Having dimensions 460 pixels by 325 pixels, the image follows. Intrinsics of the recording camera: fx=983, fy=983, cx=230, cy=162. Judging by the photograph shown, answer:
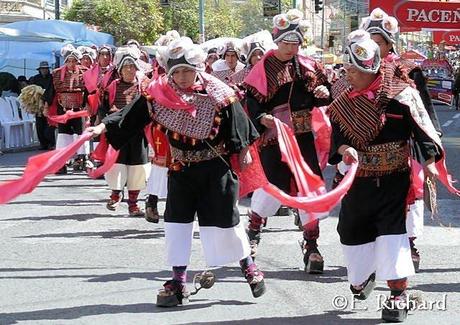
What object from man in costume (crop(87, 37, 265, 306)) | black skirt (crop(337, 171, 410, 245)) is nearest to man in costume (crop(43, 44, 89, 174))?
man in costume (crop(87, 37, 265, 306))

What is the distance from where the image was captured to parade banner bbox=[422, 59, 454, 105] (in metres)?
38.5

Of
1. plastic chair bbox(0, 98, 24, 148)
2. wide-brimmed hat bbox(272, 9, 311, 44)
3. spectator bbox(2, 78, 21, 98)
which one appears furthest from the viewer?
spectator bbox(2, 78, 21, 98)

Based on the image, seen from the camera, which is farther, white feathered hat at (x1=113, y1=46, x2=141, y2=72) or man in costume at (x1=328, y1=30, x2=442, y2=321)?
white feathered hat at (x1=113, y1=46, x2=141, y2=72)

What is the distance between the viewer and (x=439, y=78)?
4072cm

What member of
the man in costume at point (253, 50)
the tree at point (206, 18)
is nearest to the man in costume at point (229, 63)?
the man in costume at point (253, 50)

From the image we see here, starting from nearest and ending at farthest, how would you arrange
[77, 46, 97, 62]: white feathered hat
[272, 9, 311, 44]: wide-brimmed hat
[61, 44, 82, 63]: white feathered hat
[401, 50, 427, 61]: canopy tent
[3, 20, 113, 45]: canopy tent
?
[272, 9, 311, 44]: wide-brimmed hat → [401, 50, 427, 61]: canopy tent → [61, 44, 82, 63]: white feathered hat → [77, 46, 97, 62]: white feathered hat → [3, 20, 113, 45]: canopy tent

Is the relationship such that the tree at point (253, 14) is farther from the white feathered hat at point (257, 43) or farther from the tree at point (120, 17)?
the white feathered hat at point (257, 43)

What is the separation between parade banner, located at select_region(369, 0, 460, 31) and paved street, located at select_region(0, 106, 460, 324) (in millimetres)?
14158

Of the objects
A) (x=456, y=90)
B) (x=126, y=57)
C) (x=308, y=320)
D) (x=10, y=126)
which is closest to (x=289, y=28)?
(x=308, y=320)

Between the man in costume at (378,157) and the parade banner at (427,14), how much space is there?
19337mm

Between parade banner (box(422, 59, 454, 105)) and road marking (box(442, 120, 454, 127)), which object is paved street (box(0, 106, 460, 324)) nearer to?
road marking (box(442, 120, 454, 127))

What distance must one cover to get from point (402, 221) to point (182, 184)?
1565 millimetres

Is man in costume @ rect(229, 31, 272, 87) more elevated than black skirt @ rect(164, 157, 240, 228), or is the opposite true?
man in costume @ rect(229, 31, 272, 87)

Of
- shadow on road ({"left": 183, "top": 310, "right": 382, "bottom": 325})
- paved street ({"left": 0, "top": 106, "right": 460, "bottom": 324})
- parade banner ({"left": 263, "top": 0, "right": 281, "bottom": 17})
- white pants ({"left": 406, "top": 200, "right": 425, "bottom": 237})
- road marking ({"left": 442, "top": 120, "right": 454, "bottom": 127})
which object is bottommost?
road marking ({"left": 442, "top": 120, "right": 454, "bottom": 127})
